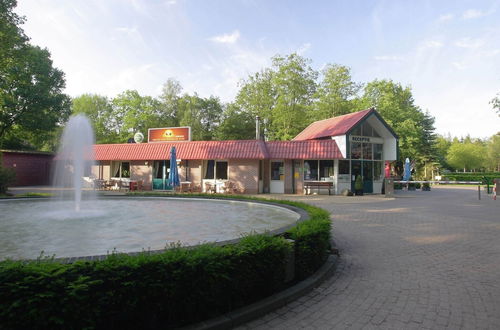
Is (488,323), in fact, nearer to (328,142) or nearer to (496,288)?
(496,288)

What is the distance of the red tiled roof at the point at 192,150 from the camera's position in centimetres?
2256

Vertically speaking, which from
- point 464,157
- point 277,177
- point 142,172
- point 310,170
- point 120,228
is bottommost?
point 120,228

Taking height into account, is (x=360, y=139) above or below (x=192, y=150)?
above

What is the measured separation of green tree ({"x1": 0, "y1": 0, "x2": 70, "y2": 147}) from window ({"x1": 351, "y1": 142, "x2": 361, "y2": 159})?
28803mm

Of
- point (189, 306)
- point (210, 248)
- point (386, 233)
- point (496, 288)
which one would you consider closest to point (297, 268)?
point (210, 248)

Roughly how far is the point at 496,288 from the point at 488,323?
4.91 feet

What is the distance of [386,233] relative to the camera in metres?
8.68

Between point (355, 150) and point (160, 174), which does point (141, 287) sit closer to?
point (355, 150)

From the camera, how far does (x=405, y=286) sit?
470 cm

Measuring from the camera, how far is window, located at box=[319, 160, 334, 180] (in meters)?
22.8

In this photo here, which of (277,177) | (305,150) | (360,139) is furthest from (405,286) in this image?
(360,139)

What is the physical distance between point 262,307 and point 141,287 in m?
1.55

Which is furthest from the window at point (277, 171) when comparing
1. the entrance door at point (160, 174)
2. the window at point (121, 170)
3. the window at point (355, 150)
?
the window at point (121, 170)

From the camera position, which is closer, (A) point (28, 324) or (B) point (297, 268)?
(A) point (28, 324)
